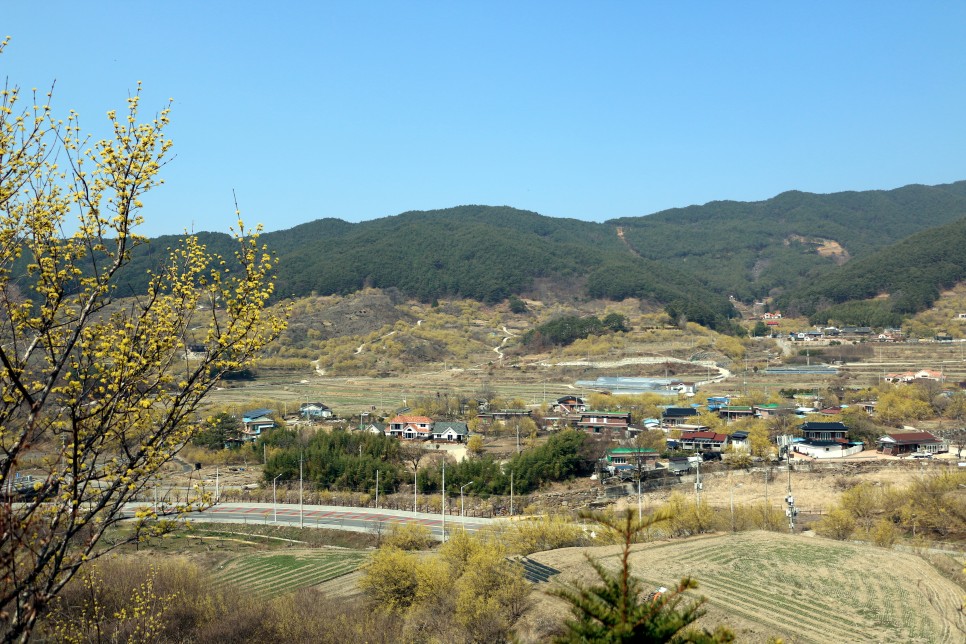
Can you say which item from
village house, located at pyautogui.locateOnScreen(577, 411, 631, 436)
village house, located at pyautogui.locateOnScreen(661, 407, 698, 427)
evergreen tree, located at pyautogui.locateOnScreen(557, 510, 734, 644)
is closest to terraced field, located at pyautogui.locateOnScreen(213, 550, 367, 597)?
evergreen tree, located at pyautogui.locateOnScreen(557, 510, 734, 644)

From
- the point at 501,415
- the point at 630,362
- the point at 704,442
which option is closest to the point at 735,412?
the point at 704,442

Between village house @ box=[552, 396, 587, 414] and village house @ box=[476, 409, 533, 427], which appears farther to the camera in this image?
village house @ box=[552, 396, 587, 414]

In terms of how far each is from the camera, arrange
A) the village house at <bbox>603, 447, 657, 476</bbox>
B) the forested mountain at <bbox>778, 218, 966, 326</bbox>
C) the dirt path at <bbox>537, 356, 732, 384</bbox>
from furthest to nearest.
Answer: the forested mountain at <bbox>778, 218, 966, 326</bbox>
the dirt path at <bbox>537, 356, 732, 384</bbox>
the village house at <bbox>603, 447, 657, 476</bbox>

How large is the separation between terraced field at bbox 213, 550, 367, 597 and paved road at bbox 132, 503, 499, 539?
2.92 meters

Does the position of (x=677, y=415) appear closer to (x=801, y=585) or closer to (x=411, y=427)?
(x=411, y=427)

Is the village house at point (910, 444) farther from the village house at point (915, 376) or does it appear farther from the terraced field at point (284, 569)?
the terraced field at point (284, 569)

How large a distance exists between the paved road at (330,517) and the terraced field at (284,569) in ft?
9.57

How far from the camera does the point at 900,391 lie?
5206 centimetres

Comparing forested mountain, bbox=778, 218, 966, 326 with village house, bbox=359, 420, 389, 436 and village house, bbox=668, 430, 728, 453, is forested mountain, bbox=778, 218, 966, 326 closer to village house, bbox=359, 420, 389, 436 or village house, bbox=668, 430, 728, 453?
village house, bbox=668, 430, 728, 453

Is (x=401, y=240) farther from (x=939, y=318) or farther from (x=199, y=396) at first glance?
(x=199, y=396)

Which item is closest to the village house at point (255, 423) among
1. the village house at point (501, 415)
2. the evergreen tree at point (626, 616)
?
the village house at point (501, 415)

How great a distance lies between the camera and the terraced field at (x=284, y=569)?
22297 millimetres

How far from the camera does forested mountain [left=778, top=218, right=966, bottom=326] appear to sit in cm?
10256

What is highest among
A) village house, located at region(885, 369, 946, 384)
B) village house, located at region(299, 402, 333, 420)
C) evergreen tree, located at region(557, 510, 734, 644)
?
evergreen tree, located at region(557, 510, 734, 644)
